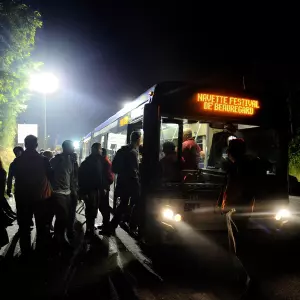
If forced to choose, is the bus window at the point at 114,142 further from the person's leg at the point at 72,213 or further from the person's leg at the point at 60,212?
the person's leg at the point at 60,212

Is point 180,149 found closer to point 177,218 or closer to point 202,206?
point 202,206

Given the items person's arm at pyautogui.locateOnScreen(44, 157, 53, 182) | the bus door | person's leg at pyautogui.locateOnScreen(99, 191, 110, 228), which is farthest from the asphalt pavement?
person's arm at pyautogui.locateOnScreen(44, 157, 53, 182)

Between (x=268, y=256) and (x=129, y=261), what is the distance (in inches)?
97.7

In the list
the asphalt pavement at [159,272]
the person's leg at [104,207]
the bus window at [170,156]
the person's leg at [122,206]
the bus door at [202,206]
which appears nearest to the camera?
the asphalt pavement at [159,272]

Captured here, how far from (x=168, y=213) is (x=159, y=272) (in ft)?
2.79

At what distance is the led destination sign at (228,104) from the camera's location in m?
4.94

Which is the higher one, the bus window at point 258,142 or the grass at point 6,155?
the bus window at point 258,142

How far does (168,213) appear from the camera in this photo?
4578mm

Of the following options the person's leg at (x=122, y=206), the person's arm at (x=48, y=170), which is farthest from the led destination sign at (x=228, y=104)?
the person's arm at (x=48, y=170)

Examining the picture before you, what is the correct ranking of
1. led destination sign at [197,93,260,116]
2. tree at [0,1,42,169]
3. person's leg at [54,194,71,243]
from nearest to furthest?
A: led destination sign at [197,93,260,116] → person's leg at [54,194,71,243] → tree at [0,1,42,169]

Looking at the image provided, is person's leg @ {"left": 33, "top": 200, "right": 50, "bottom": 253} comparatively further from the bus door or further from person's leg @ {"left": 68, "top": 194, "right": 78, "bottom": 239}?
the bus door

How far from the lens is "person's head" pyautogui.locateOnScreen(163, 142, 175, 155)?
17.0 ft

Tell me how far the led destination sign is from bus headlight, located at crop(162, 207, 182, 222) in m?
1.74

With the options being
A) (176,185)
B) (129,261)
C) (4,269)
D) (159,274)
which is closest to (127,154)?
(176,185)
